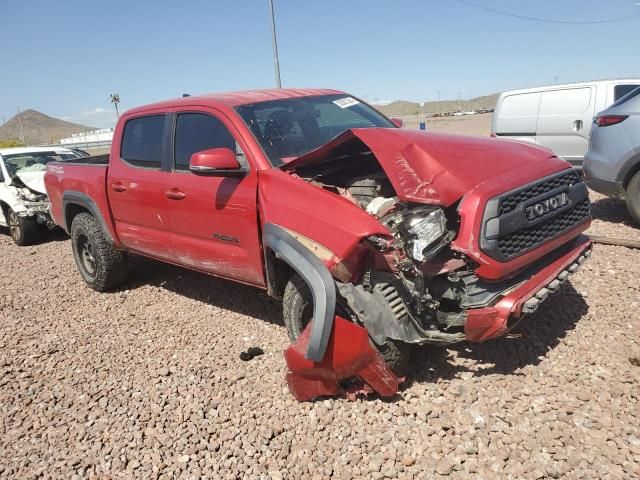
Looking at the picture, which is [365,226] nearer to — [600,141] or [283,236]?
[283,236]

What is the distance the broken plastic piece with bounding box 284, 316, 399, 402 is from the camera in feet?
9.13

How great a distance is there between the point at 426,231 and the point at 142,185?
2.78 m

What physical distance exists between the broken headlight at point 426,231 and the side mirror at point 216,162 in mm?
1352

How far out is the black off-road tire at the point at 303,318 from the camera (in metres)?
2.92

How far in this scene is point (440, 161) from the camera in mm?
2883

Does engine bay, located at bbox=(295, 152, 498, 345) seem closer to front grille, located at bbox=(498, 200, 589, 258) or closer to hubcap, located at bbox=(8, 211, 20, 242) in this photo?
front grille, located at bbox=(498, 200, 589, 258)

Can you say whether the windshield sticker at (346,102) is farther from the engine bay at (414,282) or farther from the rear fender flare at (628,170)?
the rear fender flare at (628,170)

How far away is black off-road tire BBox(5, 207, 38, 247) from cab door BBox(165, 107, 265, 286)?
17.7 ft

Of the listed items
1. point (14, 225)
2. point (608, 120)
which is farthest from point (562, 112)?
point (14, 225)

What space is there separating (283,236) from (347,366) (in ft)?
2.88

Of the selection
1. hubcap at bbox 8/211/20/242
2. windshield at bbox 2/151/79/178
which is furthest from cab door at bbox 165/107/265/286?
windshield at bbox 2/151/79/178

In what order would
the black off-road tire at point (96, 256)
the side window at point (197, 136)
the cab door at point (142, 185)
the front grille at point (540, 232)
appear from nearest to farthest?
the front grille at point (540, 232) → the side window at point (197, 136) → the cab door at point (142, 185) → the black off-road tire at point (96, 256)

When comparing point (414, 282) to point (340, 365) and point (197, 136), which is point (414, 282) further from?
point (197, 136)

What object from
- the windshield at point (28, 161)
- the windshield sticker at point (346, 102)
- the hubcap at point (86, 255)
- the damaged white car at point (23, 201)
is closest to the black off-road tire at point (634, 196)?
the windshield sticker at point (346, 102)
